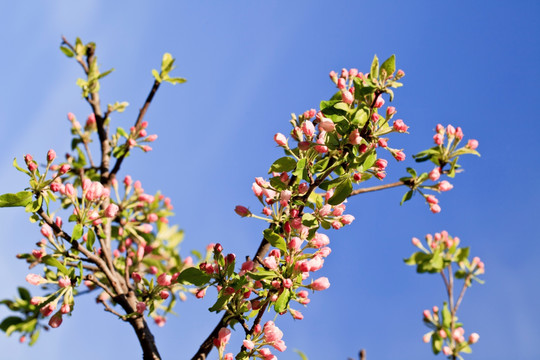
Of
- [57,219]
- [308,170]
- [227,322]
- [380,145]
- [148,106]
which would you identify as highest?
[148,106]

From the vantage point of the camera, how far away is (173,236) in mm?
4992

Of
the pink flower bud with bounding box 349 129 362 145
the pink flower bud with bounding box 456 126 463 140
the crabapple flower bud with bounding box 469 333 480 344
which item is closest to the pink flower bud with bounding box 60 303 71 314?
the pink flower bud with bounding box 349 129 362 145

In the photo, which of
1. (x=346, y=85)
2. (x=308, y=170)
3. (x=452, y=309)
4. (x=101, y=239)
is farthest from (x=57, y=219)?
(x=452, y=309)

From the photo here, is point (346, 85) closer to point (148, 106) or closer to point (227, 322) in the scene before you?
point (227, 322)

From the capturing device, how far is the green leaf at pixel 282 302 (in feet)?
7.25

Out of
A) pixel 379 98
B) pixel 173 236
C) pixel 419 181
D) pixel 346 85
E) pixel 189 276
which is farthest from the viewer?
pixel 173 236

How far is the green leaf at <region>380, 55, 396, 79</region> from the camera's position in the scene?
6.90 feet

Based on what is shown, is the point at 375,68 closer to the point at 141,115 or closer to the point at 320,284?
the point at 320,284

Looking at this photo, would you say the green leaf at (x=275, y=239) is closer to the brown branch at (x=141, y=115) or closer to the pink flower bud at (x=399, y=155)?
the pink flower bud at (x=399, y=155)

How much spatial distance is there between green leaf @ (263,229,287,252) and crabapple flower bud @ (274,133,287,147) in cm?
47

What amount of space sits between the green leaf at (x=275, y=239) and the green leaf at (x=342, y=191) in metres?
0.29

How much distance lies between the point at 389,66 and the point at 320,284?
1014 millimetres

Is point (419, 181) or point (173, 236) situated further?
point (173, 236)

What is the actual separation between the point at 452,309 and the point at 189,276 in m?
2.48
